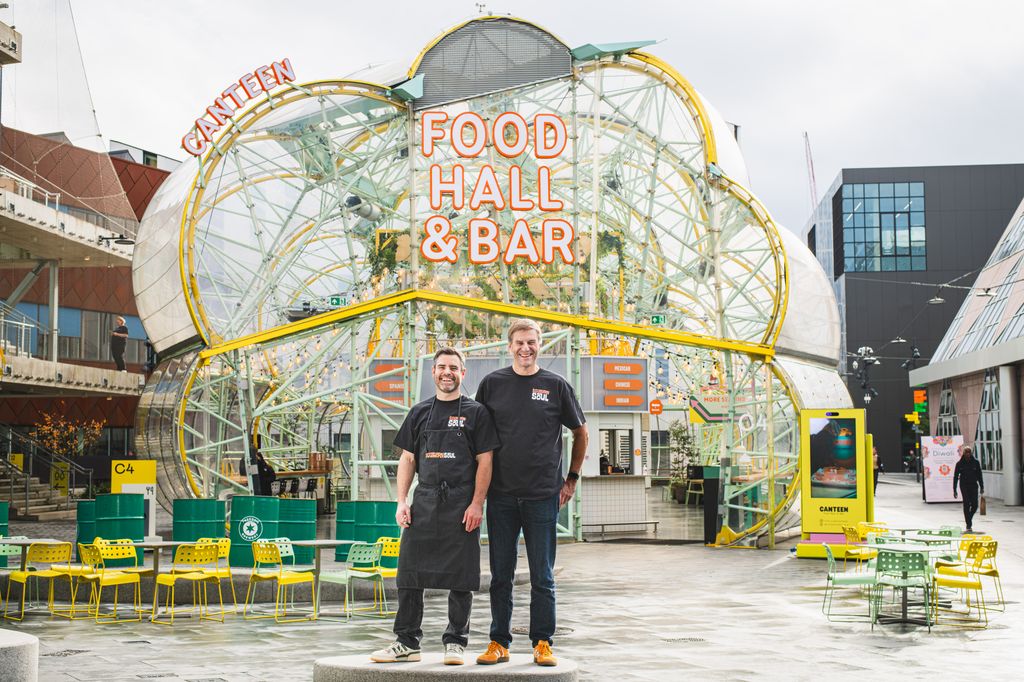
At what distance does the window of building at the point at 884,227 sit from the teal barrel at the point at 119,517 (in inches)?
2772

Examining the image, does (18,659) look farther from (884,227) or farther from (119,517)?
(884,227)

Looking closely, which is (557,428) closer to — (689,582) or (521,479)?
(521,479)

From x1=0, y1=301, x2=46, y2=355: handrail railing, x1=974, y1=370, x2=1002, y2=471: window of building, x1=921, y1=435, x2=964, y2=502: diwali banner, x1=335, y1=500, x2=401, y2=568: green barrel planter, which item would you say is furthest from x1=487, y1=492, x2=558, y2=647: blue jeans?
x1=974, y1=370, x2=1002, y2=471: window of building

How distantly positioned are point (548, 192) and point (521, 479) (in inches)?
657

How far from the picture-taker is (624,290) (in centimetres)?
2541

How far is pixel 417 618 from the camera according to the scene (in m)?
7.28

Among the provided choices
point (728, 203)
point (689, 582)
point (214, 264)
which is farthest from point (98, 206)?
point (689, 582)

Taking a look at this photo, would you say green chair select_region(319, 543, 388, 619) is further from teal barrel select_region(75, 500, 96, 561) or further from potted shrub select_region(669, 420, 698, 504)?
potted shrub select_region(669, 420, 698, 504)

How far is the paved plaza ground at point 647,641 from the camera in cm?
966

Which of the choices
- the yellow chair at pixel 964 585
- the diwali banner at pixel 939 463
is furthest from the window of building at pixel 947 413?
the yellow chair at pixel 964 585

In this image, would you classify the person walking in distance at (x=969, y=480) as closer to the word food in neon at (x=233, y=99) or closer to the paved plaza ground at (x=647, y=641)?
the paved plaza ground at (x=647, y=641)

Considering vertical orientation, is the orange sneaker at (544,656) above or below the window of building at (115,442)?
below

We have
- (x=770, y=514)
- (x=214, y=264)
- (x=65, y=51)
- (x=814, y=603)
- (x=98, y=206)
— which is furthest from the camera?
(x=98, y=206)

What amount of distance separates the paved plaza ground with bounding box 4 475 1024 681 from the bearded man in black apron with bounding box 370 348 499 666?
57cm
